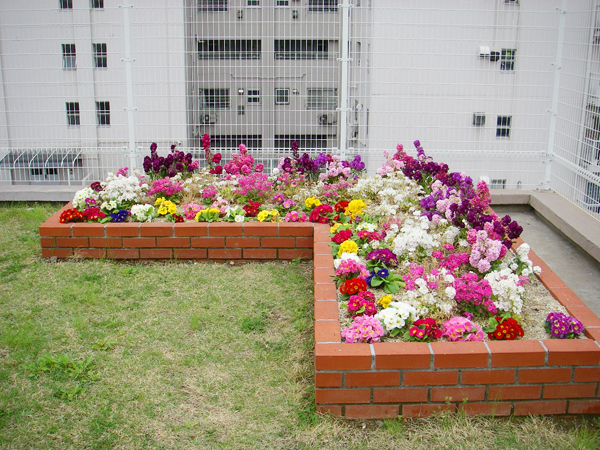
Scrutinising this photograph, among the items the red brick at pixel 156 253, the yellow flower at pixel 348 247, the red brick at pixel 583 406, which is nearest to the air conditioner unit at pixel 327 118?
the red brick at pixel 156 253

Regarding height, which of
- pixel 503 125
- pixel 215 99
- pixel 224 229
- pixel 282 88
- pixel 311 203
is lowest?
pixel 224 229

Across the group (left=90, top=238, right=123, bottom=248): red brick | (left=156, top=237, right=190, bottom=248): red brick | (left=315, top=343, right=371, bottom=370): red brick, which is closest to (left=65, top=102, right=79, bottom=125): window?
(left=90, top=238, right=123, bottom=248): red brick

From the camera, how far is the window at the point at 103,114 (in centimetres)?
625

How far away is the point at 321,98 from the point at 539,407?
3.93 metres

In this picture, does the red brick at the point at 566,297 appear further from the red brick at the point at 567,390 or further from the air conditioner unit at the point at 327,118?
the air conditioner unit at the point at 327,118

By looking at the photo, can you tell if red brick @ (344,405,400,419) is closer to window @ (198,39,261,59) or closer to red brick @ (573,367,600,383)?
red brick @ (573,367,600,383)

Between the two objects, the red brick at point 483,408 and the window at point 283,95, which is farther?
the window at point 283,95

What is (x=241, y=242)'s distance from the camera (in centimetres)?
454

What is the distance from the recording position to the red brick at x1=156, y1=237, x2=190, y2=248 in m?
4.55

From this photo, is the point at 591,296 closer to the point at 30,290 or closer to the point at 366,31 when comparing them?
the point at 366,31

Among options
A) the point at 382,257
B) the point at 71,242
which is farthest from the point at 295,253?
the point at 71,242

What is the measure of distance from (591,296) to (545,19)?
3.05 meters

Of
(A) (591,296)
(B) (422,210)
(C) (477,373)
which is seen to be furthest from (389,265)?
(A) (591,296)

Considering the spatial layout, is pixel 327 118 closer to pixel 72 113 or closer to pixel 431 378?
pixel 72 113
